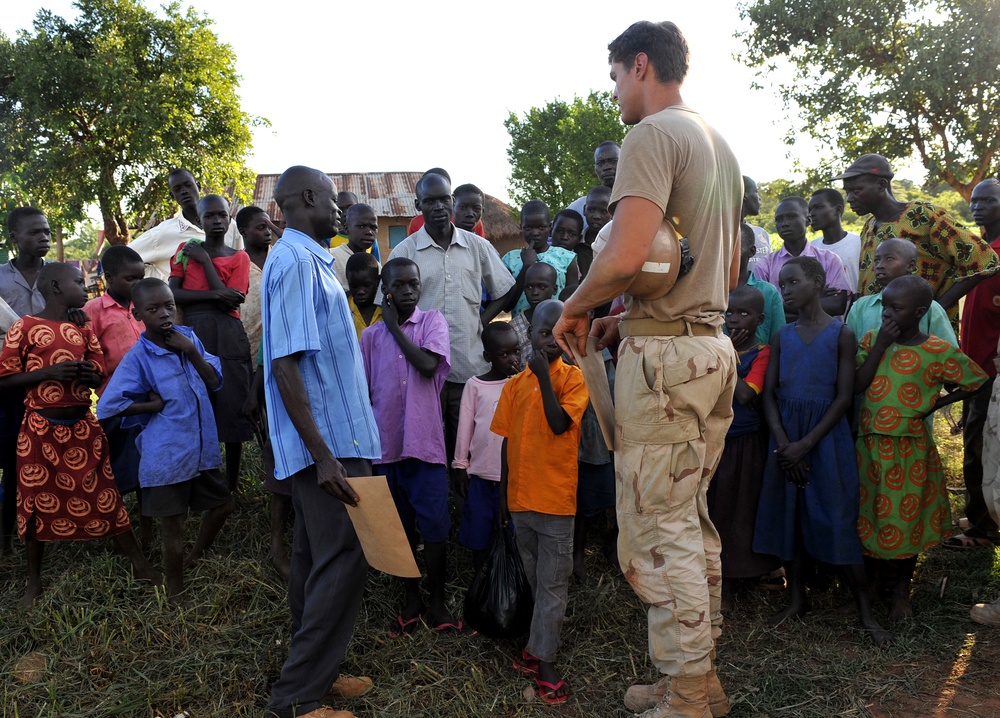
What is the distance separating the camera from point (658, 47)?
8.43 ft

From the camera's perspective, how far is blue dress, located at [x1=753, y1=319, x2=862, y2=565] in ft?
11.6

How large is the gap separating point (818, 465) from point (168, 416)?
10.6 ft

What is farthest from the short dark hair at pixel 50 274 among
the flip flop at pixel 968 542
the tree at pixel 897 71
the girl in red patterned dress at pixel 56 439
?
the tree at pixel 897 71

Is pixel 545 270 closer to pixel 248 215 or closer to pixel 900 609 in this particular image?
pixel 248 215

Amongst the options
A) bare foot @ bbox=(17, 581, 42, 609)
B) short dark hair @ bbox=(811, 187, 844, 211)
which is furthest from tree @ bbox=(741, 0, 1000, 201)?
bare foot @ bbox=(17, 581, 42, 609)

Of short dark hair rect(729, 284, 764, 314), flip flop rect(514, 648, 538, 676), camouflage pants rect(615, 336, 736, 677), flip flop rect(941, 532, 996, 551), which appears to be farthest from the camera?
flip flop rect(941, 532, 996, 551)

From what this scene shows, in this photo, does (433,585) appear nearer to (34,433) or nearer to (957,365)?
(34,433)

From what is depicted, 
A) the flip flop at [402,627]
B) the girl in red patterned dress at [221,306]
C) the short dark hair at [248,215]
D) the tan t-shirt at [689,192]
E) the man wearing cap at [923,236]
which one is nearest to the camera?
the tan t-shirt at [689,192]

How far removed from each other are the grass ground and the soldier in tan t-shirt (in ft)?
2.22

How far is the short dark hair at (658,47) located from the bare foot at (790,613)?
257cm

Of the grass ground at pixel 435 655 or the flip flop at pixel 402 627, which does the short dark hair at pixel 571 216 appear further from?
the flip flop at pixel 402 627

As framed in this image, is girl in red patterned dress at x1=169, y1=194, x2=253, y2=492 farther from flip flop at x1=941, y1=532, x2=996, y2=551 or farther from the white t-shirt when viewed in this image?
flip flop at x1=941, y1=532, x2=996, y2=551

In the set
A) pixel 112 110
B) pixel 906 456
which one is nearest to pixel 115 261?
pixel 906 456

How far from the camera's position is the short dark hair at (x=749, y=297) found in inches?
146
